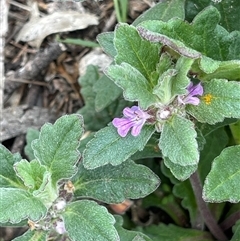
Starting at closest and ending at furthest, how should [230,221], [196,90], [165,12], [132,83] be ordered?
1. [132,83]
2. [196,90]
3. [165,12]
4. [230,221]

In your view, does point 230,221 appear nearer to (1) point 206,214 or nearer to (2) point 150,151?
(1) point 206,214

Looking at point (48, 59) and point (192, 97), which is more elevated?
point (192, 97)

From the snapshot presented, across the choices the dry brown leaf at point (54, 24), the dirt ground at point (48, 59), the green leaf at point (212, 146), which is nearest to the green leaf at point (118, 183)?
the green leaf at point (212, 146)

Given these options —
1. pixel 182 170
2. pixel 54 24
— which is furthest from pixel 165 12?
pixel 54 24

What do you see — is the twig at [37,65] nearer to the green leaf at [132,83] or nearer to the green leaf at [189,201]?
the green leaf at [189,201]

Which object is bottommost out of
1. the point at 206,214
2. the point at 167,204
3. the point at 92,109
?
the point at 167,204

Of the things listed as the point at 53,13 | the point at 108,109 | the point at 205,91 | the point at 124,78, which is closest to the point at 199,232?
the point at 108,109

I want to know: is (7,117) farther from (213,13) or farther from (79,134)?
(213,13)
